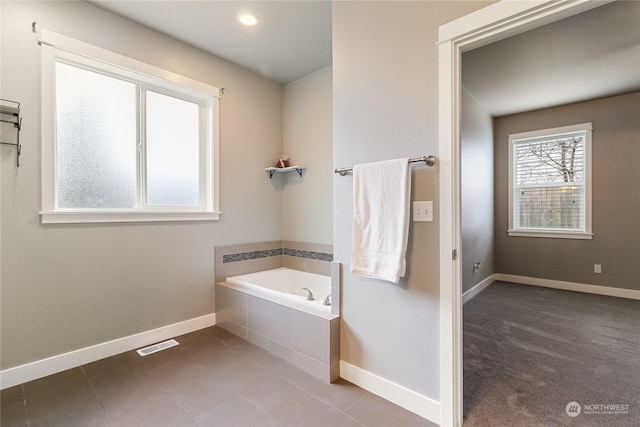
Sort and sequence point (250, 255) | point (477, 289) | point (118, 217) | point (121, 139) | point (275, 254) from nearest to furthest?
1. point (118, 217)
2. point (121, 139)
3. point (250, 255)
4. point (275, 254)
5. point (477, 289)

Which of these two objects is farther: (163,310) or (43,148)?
(163,310)

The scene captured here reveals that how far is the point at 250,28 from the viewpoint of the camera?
95.4 inches

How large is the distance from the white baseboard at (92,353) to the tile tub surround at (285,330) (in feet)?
1.13

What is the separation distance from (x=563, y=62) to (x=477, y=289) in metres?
2.82

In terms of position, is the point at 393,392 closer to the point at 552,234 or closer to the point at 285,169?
the point at 285,169

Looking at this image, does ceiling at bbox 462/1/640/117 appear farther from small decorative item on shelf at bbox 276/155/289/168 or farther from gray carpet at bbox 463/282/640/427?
gray carpet at bbox 463/282/640/427

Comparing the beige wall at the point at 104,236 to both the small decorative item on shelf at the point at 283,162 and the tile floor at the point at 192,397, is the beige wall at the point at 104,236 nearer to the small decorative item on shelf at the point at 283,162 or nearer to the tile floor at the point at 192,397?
the small decorative item on shelf at the point at 283,162

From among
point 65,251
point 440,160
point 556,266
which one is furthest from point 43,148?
point 556,266

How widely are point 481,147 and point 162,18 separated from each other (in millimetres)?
4058

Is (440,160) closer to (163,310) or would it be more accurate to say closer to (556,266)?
(163,310)

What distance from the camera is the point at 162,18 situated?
2301mm

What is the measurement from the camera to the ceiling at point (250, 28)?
84.8 inches

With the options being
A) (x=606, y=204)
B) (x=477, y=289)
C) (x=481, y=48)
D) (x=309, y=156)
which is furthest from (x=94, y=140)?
(x=606, y=204)

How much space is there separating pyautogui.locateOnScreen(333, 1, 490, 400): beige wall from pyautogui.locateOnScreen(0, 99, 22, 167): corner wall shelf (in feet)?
6.74
